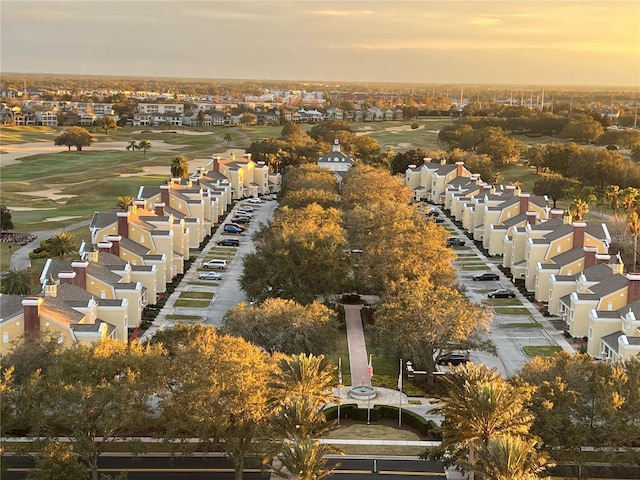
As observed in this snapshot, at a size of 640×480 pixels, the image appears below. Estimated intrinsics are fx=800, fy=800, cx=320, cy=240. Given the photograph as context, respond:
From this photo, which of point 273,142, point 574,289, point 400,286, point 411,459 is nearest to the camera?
Answer: point 411,459

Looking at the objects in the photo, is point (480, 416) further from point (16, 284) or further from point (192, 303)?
point (16, 284)

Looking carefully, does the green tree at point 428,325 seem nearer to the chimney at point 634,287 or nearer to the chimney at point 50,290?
the chimney at point 634,287

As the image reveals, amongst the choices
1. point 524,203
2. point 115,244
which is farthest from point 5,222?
point 524,203

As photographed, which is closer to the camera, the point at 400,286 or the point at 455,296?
the point at 455,296

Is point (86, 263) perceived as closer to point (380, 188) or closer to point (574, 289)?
point (574, 289)

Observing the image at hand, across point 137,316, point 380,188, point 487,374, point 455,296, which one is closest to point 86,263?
point 137,316

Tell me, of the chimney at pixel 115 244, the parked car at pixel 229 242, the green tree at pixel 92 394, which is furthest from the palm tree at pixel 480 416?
the parked car at pixel 229 242
